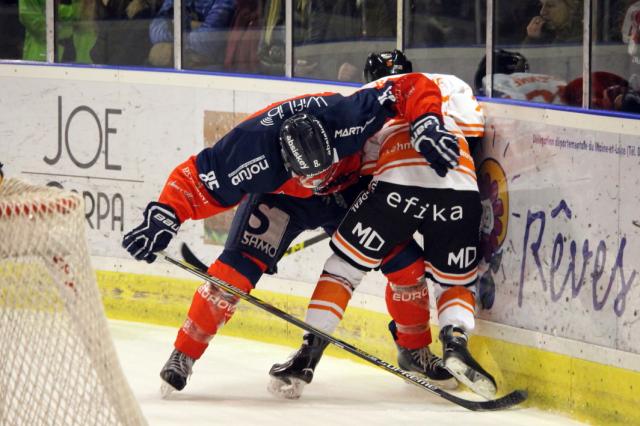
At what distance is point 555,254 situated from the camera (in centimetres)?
400

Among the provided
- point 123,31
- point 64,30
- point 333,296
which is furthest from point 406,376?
point 64,30

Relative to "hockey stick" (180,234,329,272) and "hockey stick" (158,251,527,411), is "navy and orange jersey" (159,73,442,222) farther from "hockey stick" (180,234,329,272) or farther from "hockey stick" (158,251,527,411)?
"hockey stick" (180,234,329,272)

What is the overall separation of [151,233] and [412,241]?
0.80m

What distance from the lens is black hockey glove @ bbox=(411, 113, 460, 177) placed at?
3.89m

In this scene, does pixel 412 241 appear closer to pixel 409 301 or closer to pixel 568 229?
pixel 409 301

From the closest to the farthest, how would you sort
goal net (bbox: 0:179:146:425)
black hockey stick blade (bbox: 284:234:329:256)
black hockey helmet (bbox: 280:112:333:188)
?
1. goal net (bbox: 0:179:146:425)
2. black hockey helmet (bbox: 280:112:333:188)
3. black hockey stick blade (bbox: 284:234:329:256)

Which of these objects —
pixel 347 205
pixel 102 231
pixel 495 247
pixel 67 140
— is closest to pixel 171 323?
pixel 102 231

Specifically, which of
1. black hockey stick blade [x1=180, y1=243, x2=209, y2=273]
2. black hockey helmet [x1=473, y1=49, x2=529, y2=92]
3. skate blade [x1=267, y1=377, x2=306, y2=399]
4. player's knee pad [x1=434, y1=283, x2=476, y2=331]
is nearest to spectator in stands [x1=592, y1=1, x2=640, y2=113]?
black hockey helmet [x1=473, y1=49, x2=529, y2=92]

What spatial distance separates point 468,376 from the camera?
3.94m

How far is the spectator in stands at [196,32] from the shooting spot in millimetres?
5312

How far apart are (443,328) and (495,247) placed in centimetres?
33

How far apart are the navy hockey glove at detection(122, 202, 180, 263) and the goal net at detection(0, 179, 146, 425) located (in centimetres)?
94

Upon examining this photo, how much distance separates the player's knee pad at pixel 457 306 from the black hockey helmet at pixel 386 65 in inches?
29.9

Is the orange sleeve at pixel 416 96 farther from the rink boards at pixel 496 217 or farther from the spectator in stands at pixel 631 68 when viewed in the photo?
the spectator in stands at pixel 631 68
